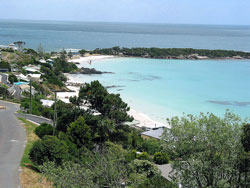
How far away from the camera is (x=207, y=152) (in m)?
9.46

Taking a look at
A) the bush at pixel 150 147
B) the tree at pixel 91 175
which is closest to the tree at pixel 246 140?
the tree at pixel 91 175

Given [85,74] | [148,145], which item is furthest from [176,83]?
[148,145]

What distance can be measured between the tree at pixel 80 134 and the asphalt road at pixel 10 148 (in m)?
2.68

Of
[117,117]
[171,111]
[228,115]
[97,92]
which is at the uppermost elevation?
[228,115]

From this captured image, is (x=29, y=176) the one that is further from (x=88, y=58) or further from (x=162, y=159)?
(x=88, y=58)

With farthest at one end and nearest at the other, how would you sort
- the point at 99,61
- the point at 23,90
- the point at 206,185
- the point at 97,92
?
the point at 99,61, the point at 23,90, the point at 97,92, the point at 206,185

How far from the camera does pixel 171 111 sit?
37531 millimetres

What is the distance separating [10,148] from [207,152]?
10952mm

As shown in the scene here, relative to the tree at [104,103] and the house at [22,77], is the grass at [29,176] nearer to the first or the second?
the tree at [104,103]

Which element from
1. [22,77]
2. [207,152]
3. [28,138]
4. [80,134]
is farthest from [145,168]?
[22,77]

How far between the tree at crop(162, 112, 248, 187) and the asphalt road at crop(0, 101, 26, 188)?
20.9 ft

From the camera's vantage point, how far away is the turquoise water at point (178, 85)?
131 feet

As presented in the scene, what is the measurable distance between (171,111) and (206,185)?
28.2m

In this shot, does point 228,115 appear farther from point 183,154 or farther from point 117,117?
point 117,117
